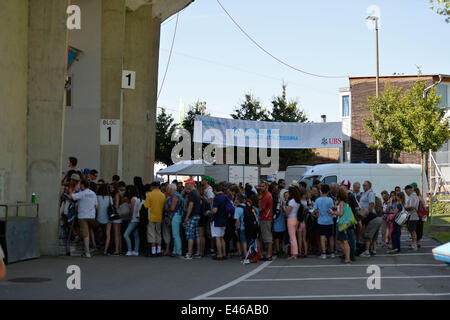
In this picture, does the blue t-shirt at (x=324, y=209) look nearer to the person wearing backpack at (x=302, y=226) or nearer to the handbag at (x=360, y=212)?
the person wearing backpack at (x=302, y=226)

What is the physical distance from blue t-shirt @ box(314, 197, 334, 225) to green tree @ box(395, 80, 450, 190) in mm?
18048

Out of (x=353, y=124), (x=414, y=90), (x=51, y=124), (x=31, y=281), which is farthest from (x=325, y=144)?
(x=31, y=281)

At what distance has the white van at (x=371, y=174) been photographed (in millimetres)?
26734

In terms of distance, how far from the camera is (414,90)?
33.2m

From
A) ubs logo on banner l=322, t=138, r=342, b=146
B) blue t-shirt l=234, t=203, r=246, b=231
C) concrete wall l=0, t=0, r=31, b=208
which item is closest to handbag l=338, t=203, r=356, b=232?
blue t-shirt l=234, t=203, r=246, b=231

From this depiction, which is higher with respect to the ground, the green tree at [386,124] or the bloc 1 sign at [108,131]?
the green tree at [386,124]

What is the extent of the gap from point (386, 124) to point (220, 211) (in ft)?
77.8

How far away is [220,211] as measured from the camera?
614 inches

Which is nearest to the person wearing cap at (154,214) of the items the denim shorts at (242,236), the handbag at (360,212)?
the denim shorts at (242,236)

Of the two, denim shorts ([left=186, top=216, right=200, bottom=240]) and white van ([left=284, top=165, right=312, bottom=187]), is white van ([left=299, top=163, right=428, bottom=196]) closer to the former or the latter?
white van ([left=284, top=165, right=312, bottom=187])

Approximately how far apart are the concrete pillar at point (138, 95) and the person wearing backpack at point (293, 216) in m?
10.9

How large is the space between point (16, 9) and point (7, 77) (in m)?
1.76

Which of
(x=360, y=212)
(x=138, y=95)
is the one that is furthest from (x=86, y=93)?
(x=360, y=212)
